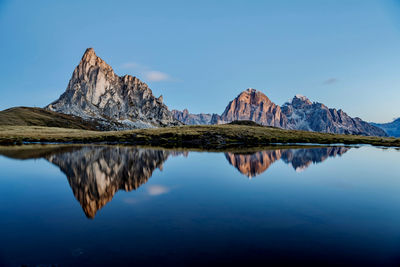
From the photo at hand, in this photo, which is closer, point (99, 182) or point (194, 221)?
point (194, 221)

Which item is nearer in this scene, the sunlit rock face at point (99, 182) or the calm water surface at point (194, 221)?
the calm water surface at point (194, 221)

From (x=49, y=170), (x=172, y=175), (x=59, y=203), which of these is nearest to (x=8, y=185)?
(x=49, y=170)

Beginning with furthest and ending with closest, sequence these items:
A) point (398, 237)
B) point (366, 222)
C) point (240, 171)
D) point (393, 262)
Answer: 1. point (240, 171)
2. point (366, 222)
3. point (398, 237)
4. point (393, 262)

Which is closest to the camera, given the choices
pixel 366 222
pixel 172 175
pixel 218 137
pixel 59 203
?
pixel 366 222

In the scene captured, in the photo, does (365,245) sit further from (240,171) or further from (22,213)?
(240,171)

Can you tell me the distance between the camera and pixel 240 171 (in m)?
28.9

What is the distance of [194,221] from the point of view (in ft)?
42.0

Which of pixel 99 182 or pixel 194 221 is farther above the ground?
pixel 99 182

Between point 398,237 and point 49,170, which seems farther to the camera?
point 49,170

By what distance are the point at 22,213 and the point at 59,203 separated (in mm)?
2022

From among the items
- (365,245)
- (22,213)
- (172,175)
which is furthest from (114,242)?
(172,175)

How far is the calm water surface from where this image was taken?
9305 millimetres

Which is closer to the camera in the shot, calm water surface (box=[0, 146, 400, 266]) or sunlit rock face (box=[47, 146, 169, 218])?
calm water surface (box=[0, 146, 400, 266])

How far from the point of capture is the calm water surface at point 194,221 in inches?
366
